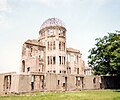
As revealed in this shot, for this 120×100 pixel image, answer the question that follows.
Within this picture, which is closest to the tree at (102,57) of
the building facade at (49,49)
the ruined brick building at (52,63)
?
the ruined brick building at (52,63)

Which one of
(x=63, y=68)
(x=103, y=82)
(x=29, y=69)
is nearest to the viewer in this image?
(x=103, y=82)

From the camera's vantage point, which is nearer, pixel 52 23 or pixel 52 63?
pixel 52 63

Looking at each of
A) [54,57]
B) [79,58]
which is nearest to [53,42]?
[54,57]

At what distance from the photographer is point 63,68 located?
53250mm

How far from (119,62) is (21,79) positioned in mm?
15631

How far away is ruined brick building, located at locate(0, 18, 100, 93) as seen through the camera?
118 feet

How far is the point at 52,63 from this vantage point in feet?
175

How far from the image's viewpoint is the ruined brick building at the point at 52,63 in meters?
36.1

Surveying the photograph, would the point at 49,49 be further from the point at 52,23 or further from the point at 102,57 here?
the point at 102,57

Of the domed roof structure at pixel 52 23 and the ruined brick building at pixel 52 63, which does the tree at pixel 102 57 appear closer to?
the ruined brick building at pixel 52 63

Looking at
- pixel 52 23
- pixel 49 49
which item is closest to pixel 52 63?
pixel 49 49

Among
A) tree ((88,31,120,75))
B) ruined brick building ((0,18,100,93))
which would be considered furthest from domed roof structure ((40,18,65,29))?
tree ((88,31,120,75))

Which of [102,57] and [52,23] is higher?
[52,23]

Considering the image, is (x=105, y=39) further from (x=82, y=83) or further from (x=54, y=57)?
(x=54, y=57)
